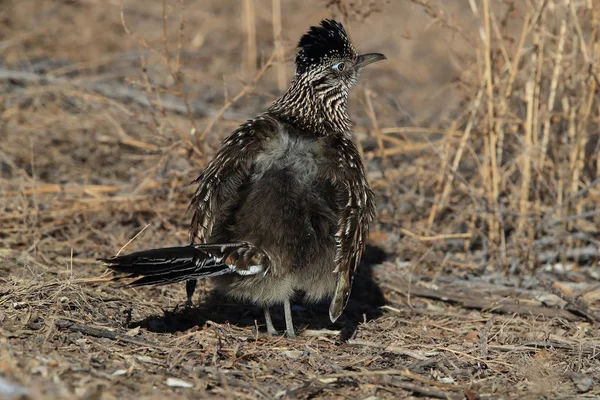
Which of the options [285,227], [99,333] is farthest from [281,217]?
[99,333]

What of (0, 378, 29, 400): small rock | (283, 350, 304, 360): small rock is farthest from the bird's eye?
(0, 378, 29, 400): small rock

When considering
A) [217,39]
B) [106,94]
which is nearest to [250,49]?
[217,39]

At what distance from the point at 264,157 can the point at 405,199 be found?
226cm

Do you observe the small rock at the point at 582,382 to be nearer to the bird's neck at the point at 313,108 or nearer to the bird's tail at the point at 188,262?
the bird's tail at the point at 188,262

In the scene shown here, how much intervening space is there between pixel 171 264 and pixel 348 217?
127 cm

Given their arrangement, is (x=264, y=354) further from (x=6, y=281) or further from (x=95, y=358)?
(x=6, y=281)

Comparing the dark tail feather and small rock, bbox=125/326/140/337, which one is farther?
small rock, bbox=125/326/140/337

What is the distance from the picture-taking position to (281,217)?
195 inches

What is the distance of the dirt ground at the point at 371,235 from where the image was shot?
4.44 metres

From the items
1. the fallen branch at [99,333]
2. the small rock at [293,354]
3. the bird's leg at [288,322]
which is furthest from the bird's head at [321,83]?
the fallen branch at [99,333]

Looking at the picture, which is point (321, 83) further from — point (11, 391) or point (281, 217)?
point (11, 391)

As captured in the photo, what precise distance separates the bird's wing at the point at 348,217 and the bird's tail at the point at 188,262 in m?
0.51

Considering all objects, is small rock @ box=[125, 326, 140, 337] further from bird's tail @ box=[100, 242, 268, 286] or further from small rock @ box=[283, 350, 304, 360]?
small rock @ box=[283, 350, 304, 360]

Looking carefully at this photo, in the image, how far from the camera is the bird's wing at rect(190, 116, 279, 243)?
516cm
